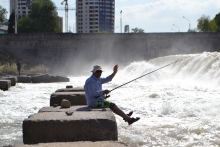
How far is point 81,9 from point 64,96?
530ft

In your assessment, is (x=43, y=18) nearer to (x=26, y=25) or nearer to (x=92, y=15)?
(x=26, y=25)

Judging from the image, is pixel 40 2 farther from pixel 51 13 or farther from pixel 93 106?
pixel 93 106

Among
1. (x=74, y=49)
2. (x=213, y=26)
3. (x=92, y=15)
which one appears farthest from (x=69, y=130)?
(x=92, y=15)

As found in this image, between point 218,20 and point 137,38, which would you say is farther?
point 218,20

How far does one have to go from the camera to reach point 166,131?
9.44 metres

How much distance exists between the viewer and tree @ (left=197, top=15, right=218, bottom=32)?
86.8m

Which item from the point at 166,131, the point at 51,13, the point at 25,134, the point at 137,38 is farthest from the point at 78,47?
the point at 25,134

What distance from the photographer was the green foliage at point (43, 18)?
84188mm

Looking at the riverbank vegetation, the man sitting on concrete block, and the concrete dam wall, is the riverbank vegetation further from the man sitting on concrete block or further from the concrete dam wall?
the man sitting on concrete block

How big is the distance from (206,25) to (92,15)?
84598 mm

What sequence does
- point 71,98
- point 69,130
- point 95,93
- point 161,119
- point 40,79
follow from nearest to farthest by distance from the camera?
point 69,130, point 95,93, point 71,98, point 161,119, point 40,79

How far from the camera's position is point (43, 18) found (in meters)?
84.4

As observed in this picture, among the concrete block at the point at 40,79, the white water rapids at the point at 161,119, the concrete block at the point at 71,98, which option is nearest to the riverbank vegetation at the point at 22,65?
the concrete block at the point at 40,79

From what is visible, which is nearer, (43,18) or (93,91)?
(93,91)
